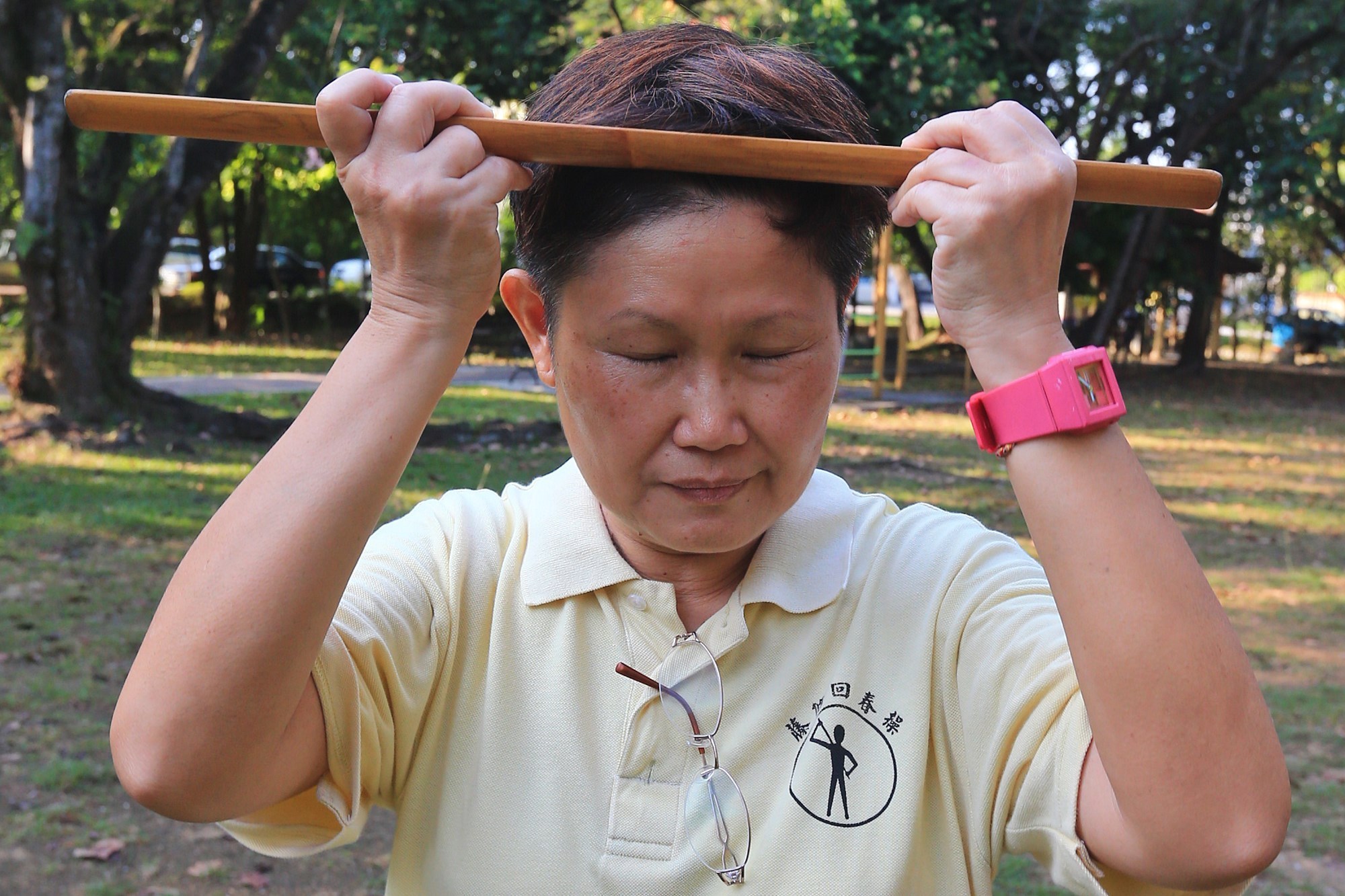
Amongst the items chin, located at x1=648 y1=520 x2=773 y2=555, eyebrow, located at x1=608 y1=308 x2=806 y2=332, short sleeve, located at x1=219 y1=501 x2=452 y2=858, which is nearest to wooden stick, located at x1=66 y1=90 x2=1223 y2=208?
eyebrow, located at x1=608 y1=308 x2=806 y2=332

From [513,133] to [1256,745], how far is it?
108cm

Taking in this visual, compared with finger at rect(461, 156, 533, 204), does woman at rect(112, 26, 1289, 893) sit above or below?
below

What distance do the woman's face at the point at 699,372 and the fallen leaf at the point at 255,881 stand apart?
2.78 meters

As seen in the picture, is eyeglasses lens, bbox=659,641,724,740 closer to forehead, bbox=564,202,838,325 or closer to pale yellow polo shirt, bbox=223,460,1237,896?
pale yellow polo shirt, bbox=223,460,1237,896

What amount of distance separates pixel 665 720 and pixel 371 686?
377mm

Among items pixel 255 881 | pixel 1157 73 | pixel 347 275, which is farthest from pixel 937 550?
pixel 347 275

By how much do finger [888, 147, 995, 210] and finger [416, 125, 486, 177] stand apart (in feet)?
1.69

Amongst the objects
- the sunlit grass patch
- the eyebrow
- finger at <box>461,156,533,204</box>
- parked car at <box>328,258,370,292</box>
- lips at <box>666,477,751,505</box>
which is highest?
finger at <box>461,156,533,204</box>

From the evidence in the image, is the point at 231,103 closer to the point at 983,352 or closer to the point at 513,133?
the point at 513,133

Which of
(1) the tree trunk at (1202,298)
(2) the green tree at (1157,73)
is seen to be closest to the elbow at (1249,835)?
(2) the green tree at (1157,73)

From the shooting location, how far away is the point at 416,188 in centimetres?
145

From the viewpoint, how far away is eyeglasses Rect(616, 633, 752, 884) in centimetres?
157

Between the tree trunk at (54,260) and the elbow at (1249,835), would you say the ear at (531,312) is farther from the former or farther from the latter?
the tree trunk at (54,260)

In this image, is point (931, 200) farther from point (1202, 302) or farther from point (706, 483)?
point (1202, 302)
